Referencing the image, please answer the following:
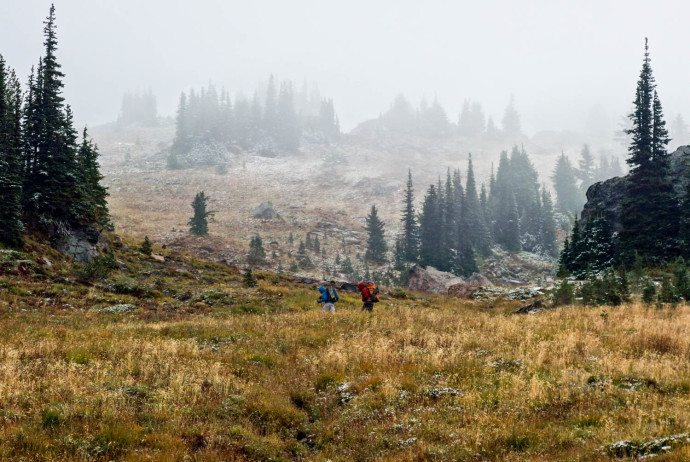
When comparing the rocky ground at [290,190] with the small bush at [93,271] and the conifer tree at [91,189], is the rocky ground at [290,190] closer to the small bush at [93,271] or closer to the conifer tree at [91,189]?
the conifer tree at [91,189]

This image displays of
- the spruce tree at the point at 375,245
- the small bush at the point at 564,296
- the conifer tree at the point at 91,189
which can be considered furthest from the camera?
the spruce tree at the point at 375,245

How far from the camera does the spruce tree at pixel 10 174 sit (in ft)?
78.7

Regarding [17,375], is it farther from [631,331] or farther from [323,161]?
[323,161]

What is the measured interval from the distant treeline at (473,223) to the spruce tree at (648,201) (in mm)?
32813

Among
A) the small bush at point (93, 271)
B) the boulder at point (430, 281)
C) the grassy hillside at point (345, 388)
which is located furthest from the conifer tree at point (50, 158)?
the boulder at point (430, 281)

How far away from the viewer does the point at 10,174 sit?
26.3 meters

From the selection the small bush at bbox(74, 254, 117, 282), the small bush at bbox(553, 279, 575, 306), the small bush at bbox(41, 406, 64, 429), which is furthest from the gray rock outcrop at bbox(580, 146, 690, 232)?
the small bush at bbox(41, 406, 64, 429)

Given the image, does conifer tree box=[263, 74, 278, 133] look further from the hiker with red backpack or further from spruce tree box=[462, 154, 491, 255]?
the hiker with red backpack

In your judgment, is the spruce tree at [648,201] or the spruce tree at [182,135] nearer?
the spruce tree at [648,201]

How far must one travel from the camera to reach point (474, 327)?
14.8 m

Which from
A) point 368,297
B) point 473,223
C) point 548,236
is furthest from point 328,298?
point 548,236

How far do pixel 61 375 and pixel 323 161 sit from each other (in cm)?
15181

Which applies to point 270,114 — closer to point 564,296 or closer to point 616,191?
point 616,191

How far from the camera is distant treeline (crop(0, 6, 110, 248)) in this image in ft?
83.5
